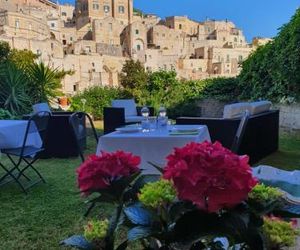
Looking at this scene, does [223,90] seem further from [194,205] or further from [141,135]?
[194,205]

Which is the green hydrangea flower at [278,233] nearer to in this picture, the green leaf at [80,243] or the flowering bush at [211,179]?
the flowering bush at [211,179]

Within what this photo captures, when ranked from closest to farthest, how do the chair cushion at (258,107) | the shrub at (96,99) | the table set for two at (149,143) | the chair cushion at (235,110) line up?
the table set for two at (149,143), the chair cushion at (235,110), the chair cushion at (258,107), the shrub at (96,99)

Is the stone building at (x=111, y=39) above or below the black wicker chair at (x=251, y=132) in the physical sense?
above

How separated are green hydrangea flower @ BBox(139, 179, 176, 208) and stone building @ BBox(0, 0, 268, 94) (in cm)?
2891

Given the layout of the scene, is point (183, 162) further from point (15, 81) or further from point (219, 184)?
point (15, 81)

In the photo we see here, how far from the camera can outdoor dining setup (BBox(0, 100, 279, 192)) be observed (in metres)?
3.13

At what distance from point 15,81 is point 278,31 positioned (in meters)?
6.17

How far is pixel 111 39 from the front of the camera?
2164 inches

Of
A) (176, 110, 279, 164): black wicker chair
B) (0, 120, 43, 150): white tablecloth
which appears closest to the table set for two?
(176, 110, 279, 164): black wicker chair

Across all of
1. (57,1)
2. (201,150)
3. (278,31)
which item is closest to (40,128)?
(201,150)

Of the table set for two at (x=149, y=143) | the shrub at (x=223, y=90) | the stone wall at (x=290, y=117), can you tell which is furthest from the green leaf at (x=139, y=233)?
the shrub at (x=223, y=90)

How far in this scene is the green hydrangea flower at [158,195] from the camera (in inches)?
33.3

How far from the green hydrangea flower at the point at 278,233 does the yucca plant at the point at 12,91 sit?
756 centimetres

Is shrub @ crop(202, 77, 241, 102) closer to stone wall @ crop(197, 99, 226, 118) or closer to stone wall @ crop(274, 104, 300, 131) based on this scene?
stone wall @ crop(197, 99, 226, 118)
